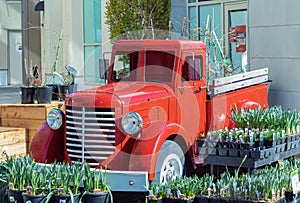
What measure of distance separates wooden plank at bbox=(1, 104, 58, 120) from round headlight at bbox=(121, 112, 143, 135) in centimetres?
282

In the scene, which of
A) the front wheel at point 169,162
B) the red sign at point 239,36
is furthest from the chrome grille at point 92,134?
the red sign at point 239,36

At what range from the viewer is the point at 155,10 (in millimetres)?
13711

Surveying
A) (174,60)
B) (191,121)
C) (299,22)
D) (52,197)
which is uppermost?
(299,22)

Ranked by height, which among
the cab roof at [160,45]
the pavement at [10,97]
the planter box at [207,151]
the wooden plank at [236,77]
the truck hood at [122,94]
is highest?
the cab roof at [160,45]

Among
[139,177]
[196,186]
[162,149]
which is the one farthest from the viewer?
[162,149]

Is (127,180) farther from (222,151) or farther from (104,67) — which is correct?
(104,67)

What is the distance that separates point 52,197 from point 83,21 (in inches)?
471

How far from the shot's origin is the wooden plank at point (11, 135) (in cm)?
908

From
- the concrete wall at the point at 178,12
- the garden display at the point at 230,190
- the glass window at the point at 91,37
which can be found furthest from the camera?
the glass window at the point at 91,37

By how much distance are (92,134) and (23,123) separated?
2840mm

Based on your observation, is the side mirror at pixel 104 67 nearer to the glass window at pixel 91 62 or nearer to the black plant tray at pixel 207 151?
the black plant tray at pixel 207 151

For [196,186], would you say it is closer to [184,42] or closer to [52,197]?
[52,197]

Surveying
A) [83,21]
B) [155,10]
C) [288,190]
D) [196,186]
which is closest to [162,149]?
[196,186]

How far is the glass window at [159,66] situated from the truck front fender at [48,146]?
138 centimetres
